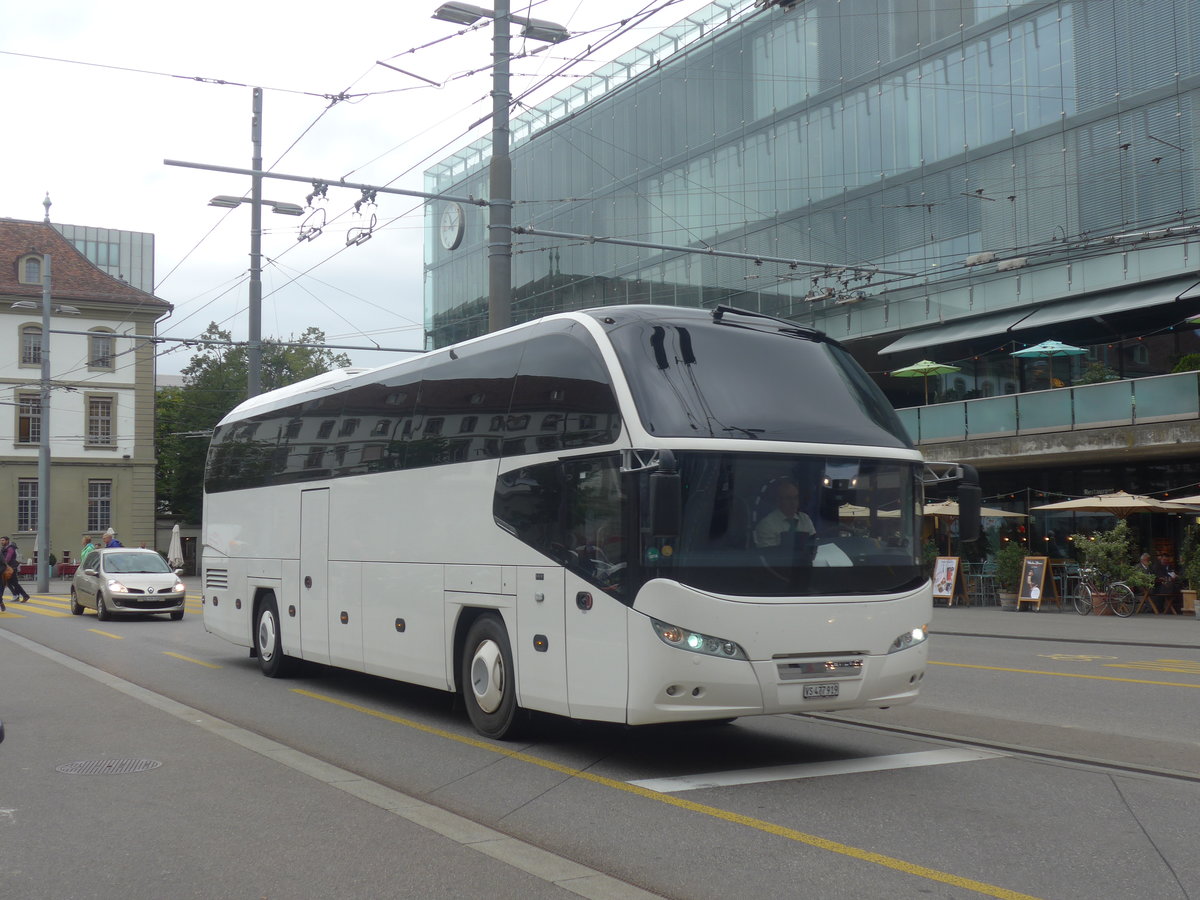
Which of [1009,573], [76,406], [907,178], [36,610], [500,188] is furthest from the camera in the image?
[76,406]

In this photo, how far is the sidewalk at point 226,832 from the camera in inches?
225

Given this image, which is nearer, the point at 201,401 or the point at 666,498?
the point at 666,498

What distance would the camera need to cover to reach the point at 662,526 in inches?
307

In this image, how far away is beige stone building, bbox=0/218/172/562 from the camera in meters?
60.0

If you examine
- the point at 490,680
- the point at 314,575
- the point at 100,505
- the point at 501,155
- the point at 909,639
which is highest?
the point at 501,155

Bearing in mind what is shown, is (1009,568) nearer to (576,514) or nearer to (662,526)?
(576,514)

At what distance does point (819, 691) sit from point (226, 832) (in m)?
3.82

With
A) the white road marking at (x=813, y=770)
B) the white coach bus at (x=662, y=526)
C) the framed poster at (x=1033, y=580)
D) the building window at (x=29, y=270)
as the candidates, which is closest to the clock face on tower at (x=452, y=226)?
the building window at (x=29, y=270)

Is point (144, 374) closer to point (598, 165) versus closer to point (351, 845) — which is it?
point (598, 165)

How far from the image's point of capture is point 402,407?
39.0ft

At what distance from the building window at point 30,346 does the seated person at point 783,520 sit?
2305 inches

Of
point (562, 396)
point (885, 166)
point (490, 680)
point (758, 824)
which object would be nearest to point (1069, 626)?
point (490, 680)

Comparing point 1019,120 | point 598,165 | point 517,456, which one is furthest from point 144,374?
point 517,456

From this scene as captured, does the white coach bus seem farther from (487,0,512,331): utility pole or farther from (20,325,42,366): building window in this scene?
(20,325,42,366): building window
